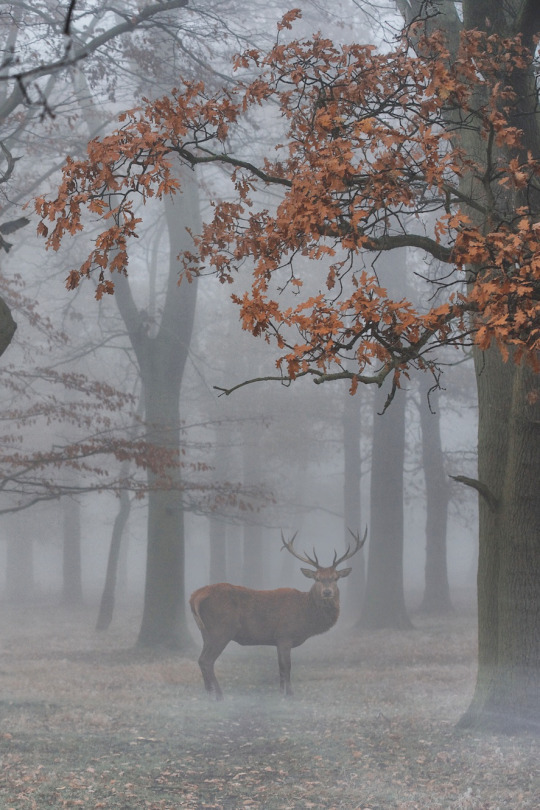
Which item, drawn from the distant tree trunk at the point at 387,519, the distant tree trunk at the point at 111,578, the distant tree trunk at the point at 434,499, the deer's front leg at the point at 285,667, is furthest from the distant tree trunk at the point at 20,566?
the deer's front leg at the point at 285,667

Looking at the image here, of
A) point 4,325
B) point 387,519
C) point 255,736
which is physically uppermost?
point 4,325

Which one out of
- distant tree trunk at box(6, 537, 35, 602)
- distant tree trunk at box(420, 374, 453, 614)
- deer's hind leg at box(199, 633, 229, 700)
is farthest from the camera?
distant tree trunk at box(6, 537, 35, 602)

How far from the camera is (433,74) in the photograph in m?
5.56

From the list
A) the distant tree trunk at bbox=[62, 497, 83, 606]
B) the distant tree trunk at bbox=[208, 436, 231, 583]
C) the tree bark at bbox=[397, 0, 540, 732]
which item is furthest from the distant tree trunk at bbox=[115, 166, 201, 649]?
the distant tree trunk at bbox=[62, 497, 83, 606]

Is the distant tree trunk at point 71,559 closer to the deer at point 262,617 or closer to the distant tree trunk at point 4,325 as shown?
the deer at point 262,617

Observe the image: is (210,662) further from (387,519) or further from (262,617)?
(387,519)

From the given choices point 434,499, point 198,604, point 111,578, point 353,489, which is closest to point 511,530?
point 198,604

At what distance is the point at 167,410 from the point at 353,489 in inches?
308

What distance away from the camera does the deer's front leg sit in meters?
10.5

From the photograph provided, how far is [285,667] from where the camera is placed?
10.6m

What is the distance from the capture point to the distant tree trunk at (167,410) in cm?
1377

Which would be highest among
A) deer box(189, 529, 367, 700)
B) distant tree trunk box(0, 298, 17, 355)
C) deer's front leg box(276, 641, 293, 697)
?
distant tree trunk box(0, 298, 17, 355)

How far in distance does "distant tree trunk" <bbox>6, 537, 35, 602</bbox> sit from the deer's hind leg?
16618mm

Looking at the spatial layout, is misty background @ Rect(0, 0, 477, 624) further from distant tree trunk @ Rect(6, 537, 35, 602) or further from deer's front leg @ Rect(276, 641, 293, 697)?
deer's front leg @ Rect(276, 641, 293, 697)
